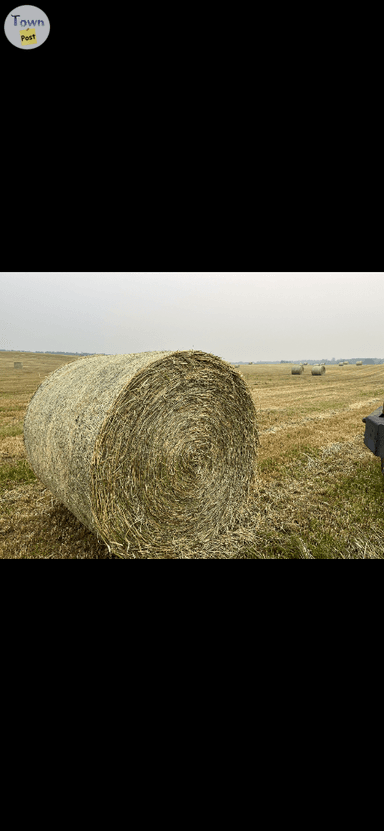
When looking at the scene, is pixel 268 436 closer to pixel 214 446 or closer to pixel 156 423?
pixel 214 446

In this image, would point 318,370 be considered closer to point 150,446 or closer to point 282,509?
point 282,509

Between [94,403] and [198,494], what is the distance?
1.37m

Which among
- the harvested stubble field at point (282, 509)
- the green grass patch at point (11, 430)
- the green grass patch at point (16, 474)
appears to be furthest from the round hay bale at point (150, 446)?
the green grass patch at point (11, 430)

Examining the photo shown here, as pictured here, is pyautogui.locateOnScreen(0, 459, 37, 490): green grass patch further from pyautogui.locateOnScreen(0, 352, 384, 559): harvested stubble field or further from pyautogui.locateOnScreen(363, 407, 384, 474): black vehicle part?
pyautogui.locateOnScreen(363, 407, 384, 474): black vehicle part

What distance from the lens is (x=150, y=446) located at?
12.3 feet

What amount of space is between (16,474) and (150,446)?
2996 millimetres

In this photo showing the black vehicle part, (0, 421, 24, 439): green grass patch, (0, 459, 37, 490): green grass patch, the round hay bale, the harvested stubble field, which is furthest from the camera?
(0, 421, 24, 439): green grass patch

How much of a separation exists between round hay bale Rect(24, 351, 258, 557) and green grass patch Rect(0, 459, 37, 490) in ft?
3.50

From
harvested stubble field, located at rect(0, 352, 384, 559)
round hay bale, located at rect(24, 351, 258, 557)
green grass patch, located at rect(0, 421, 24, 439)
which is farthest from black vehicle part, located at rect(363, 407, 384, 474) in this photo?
green grass patch, located at rect(0, 421, 24, 439)

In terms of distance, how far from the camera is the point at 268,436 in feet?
27.0

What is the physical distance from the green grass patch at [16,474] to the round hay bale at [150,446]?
1.07 m

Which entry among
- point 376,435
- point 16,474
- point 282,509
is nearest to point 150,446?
point 282,509

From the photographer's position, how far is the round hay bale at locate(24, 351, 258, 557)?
3463 mm

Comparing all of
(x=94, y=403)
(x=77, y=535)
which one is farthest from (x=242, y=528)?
(x=94, y=403)
